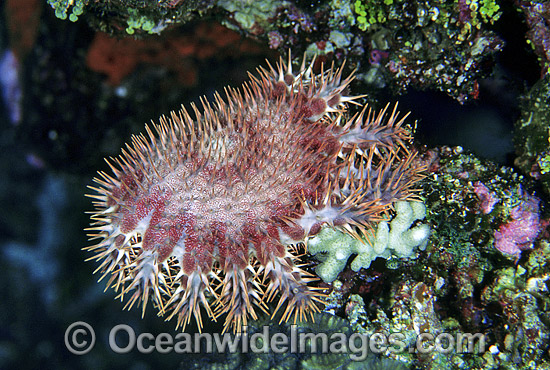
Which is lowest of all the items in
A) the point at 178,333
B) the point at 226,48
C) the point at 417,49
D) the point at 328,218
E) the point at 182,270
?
the point at 178,333

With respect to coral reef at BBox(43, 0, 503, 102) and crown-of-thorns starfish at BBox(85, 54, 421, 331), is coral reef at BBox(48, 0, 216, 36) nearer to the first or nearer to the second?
coral reef at BBox(43, 0, 503, 102)

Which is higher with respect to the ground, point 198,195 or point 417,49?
point 417,49

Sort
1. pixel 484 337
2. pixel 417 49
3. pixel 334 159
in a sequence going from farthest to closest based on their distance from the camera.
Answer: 1. pixel 417 49
2. pixel 484 337
3. pixel 334 159

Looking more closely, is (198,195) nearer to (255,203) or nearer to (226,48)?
(255,203)

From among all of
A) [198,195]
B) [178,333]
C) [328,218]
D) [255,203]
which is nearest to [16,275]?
[178,333]

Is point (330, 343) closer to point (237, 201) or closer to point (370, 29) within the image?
point (237, 201)
